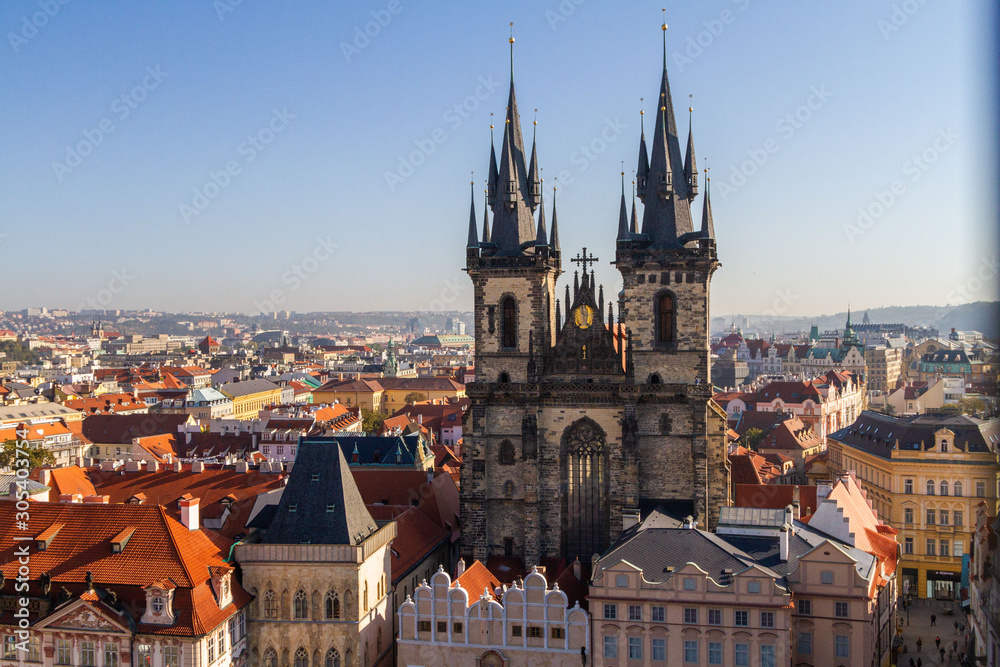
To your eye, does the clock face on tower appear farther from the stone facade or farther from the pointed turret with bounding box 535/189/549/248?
the stone facade

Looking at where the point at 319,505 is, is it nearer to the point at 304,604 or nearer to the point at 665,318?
the point at 304,604

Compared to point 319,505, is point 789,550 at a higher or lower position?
lower

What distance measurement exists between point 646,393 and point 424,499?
19.5m

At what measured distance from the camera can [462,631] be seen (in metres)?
45.2

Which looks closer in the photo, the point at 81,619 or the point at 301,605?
the point at 81,619

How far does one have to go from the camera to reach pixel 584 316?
58.4 metres

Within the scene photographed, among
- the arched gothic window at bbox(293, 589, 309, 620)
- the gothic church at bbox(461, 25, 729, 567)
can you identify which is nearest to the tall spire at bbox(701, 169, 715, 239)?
the gothic church at bbox(461, 25, 729, 567)

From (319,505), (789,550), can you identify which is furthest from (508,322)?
(789,550)

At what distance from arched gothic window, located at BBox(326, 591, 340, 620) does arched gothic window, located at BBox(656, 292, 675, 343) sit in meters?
25.0

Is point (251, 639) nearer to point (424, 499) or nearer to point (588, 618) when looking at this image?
point (588, 618)

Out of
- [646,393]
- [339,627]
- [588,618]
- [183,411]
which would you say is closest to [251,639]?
[339,627]

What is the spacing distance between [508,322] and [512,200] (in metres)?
7.95
